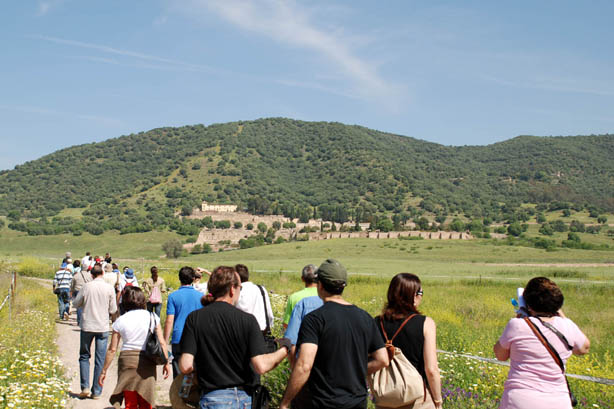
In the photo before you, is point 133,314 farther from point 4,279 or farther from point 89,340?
point 4,279

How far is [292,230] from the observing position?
506ft

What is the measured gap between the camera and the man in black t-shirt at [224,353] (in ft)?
14.8

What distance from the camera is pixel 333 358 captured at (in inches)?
167

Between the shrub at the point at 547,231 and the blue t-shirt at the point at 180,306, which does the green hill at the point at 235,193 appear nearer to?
the shrub at the point at 547,231

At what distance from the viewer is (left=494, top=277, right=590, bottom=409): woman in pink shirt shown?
4.41 meters

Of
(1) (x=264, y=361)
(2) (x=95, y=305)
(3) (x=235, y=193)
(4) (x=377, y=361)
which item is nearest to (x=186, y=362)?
(1) (x=264, y=361)

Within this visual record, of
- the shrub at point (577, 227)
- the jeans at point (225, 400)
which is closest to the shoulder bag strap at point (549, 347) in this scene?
the jeans at point (225, 400)

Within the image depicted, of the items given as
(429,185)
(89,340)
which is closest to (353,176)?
(429,185)

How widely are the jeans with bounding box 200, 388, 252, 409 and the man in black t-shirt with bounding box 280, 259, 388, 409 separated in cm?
42

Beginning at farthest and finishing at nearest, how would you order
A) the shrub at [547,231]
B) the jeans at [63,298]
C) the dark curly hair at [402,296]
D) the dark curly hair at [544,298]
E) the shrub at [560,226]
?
the shrub at [560,226] < the shrub at [547,231] < the jeans at [63,298] < the dark curly hair at [402,296] < the dark curly hair at [544,298]

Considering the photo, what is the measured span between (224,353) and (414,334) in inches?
61.3

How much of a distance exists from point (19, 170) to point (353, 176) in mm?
112499

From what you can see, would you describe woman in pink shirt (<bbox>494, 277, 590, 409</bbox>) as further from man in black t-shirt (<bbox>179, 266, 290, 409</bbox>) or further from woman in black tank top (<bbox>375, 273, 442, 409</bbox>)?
man in black t-shirt (<bbox>179, 266, 290, 409</bbox>)

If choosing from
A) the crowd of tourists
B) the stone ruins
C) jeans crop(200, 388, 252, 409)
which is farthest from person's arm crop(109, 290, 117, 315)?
the stone ruins
